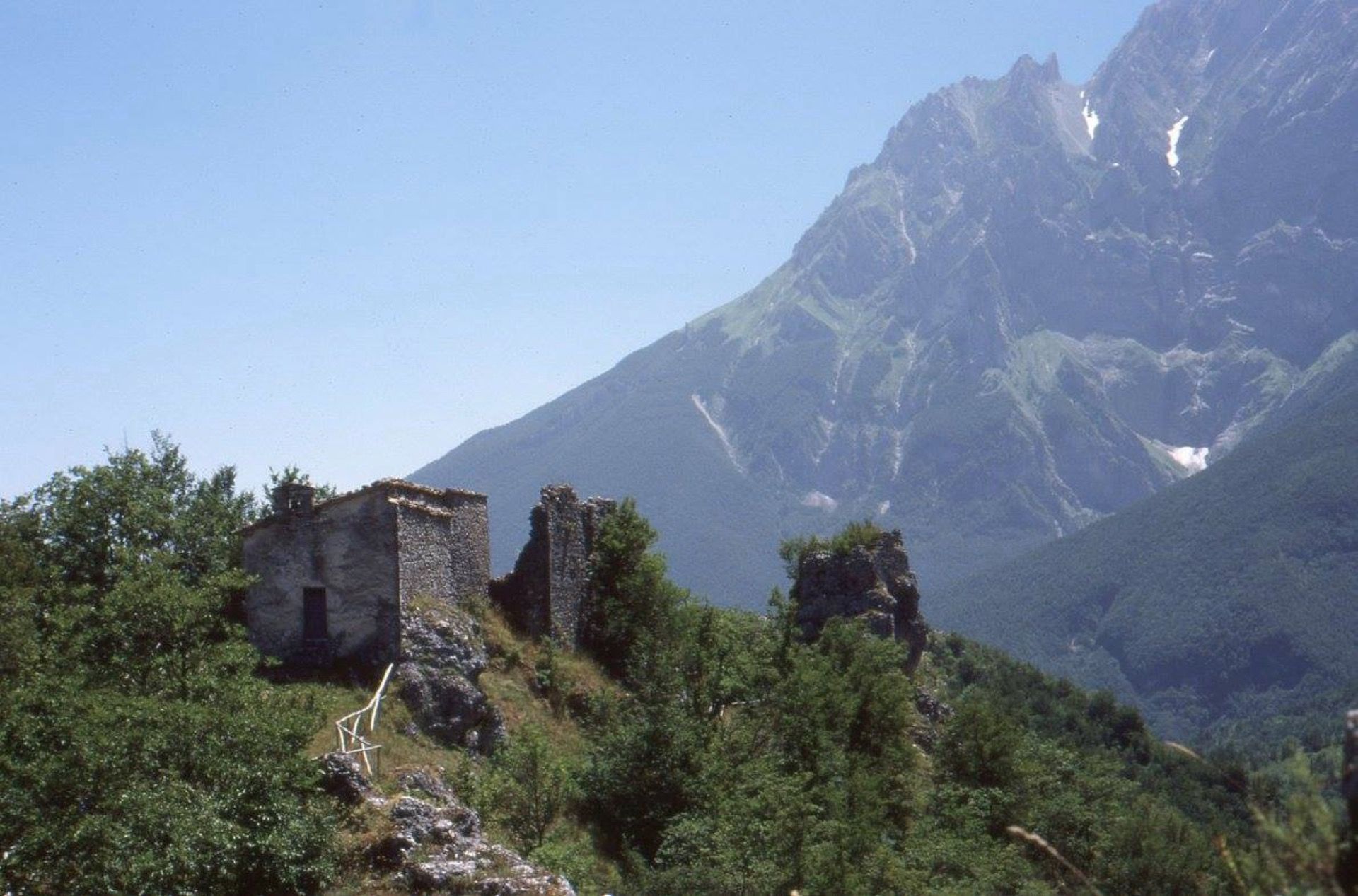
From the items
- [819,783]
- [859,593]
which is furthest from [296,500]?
[859,593]

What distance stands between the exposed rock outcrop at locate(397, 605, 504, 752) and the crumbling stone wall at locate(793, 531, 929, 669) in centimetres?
1746

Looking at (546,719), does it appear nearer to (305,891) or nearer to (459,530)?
(459,530)

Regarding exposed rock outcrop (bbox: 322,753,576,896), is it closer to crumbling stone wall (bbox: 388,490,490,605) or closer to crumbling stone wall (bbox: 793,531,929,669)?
crumbling stone wall (bbox: 388,490,490,605)

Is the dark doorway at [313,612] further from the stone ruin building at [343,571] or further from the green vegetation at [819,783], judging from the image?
the green vegetation at [819,783]

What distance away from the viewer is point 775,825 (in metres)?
25.7

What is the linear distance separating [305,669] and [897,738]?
54.9 feet

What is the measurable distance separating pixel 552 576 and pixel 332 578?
8.01 metres

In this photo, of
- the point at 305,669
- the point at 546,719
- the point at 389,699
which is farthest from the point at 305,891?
the point at 546,719

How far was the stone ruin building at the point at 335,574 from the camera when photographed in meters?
29.6

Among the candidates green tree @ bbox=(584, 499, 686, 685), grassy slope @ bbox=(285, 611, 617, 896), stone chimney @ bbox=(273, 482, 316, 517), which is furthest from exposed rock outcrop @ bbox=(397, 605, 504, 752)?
green tree @ bbox=(584, 499, 686, 685)

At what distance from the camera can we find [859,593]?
4772cm

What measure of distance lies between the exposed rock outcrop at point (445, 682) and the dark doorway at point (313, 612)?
6.29 ft

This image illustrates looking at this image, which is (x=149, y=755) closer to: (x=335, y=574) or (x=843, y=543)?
(x=335, y=574)

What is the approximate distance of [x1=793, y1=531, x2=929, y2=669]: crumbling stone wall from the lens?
47125 mm
